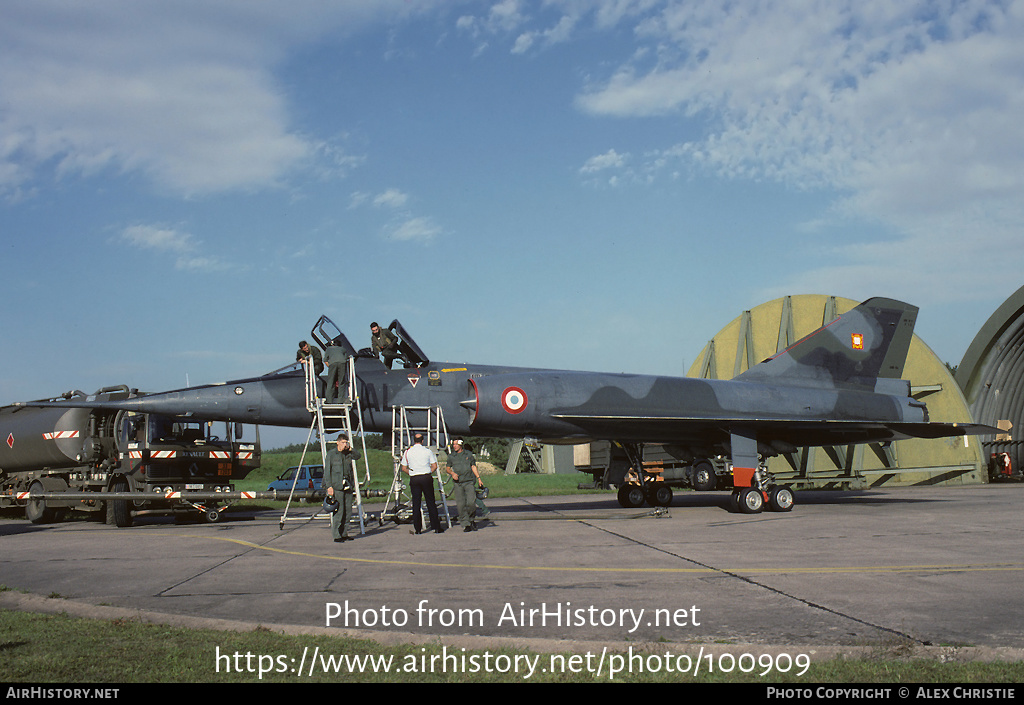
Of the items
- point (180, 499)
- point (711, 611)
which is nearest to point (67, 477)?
point (180, 499)

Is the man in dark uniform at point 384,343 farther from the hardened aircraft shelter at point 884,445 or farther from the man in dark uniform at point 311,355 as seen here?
the hardened aircraft shelter at point 884,445

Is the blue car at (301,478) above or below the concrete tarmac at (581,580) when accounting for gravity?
below

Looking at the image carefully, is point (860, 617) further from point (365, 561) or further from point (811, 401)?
point (811, 401)

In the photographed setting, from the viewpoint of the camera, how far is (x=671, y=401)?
1680 cm

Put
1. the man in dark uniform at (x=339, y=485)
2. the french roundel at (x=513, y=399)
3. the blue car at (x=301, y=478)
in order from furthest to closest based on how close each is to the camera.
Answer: the blue car at (x=301, y=478) < the french roundel at (x=513, y=399) < the man in dark uniform at (x=339, y=485)

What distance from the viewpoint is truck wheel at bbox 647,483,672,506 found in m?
19.1

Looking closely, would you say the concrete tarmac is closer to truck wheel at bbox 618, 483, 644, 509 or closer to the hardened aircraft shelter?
truck wheel at bbox 618, 483, 644, 509

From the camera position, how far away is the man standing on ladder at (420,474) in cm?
1285

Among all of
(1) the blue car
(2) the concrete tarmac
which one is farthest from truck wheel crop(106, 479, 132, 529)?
(1) the blue car

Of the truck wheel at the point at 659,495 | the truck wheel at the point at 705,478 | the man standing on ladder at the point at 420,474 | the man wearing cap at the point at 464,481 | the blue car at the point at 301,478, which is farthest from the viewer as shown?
the blue car at the point at 301,478

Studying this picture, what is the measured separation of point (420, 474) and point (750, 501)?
7.62 meters

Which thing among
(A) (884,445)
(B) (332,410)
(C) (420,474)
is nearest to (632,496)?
(C) (420,474)

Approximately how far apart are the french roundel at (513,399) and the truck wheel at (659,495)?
5337mm

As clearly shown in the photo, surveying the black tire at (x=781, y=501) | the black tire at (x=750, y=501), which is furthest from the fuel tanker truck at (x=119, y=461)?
the black tire at (x=781, y=501)
